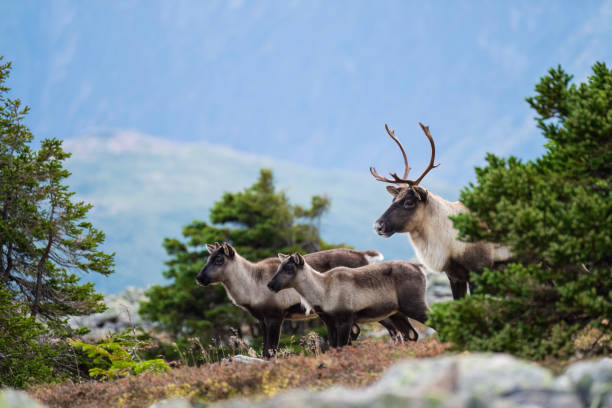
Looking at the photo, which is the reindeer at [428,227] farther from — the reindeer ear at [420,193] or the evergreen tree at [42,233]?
the evergreen tree at [42,233]

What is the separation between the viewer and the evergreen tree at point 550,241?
681 cm

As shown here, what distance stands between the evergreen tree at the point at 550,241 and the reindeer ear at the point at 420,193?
2.54 m

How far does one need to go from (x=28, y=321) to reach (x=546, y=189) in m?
9.16

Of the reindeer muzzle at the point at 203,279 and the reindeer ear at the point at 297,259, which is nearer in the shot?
the reindeer ear at the point at 297,259

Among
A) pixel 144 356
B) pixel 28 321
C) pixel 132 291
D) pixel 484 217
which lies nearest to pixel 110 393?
pixel 28 321

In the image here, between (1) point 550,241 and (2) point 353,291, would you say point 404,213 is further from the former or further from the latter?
(1) point 550,241

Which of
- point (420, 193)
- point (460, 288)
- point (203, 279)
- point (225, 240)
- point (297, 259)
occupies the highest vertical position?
point (225, 240)

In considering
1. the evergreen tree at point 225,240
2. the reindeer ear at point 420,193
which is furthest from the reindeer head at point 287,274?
the evergreen tree at point 225,240

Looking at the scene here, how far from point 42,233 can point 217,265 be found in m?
3.95

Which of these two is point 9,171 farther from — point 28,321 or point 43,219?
point 28,321

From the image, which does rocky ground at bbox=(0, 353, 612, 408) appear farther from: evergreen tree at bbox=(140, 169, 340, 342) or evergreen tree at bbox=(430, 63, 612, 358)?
evergreen tree at bbox=(140, 169, 340, 342)

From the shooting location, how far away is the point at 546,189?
288 inches

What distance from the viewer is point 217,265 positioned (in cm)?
1224

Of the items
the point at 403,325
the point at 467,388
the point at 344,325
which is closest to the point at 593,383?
the point at 467,388
